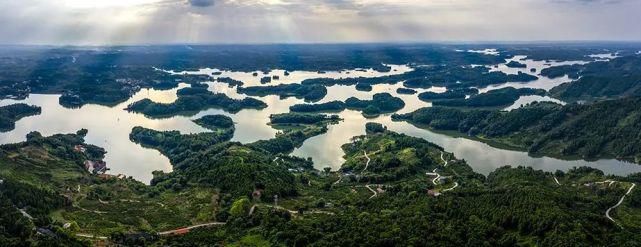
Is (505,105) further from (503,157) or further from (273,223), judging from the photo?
(273,223)

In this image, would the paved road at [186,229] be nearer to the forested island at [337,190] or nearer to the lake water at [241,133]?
the forested island at [337,190]

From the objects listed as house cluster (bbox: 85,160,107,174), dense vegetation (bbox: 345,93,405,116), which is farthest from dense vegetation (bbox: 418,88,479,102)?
house cluster (bbox: 85,160,107,174)

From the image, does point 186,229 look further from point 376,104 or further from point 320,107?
point 376,104

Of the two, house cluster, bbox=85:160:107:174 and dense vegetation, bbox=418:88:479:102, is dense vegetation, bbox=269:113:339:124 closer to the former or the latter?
house cluster, bbox=85:160:107:174

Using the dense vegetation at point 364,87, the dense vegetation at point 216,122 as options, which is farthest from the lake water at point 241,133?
the dense vegetation at point 364,87

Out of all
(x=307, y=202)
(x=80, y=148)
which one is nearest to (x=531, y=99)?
(x=307, y=202)

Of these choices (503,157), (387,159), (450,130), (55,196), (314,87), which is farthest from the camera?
(314,87)

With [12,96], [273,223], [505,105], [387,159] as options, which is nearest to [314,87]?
[505,105]
